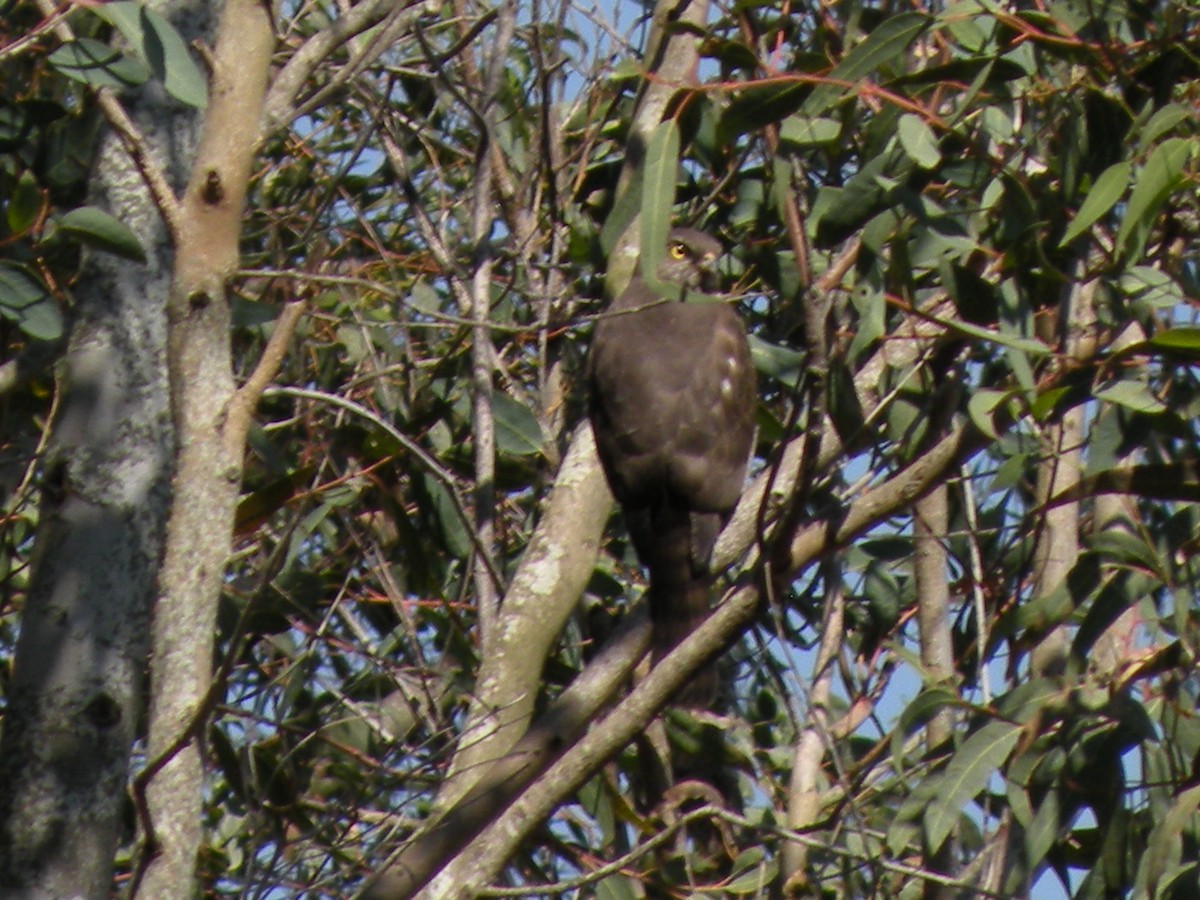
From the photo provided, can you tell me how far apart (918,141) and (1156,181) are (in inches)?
12.8

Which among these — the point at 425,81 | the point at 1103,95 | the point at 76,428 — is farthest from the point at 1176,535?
the point at 425,81

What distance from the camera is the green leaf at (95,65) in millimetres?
2357

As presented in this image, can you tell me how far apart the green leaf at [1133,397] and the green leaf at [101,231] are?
1339mm

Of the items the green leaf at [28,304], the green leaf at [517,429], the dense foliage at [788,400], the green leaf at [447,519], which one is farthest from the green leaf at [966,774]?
the green leaf at [28,304]

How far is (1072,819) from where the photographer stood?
109 inches

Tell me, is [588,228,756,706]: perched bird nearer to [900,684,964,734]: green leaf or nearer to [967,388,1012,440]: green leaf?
[900,684,964,734]: green leaf

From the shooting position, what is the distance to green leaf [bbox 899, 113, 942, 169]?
2.47 metres

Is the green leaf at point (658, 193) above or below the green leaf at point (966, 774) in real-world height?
→ above

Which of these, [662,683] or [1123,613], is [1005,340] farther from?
[1123,613]

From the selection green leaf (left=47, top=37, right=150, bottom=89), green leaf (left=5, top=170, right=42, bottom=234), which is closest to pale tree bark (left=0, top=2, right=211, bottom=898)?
green leaf (left=47, top=37, right=150, bottom=89)

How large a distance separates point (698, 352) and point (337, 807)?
1791 mm

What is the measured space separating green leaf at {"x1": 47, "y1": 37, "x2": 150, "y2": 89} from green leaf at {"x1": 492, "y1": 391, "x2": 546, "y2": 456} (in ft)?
4.39

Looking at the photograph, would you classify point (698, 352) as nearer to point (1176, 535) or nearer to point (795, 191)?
point (795, 191)

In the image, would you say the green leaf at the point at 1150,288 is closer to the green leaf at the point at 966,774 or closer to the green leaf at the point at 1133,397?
the green leaf at the point at 1133,397
